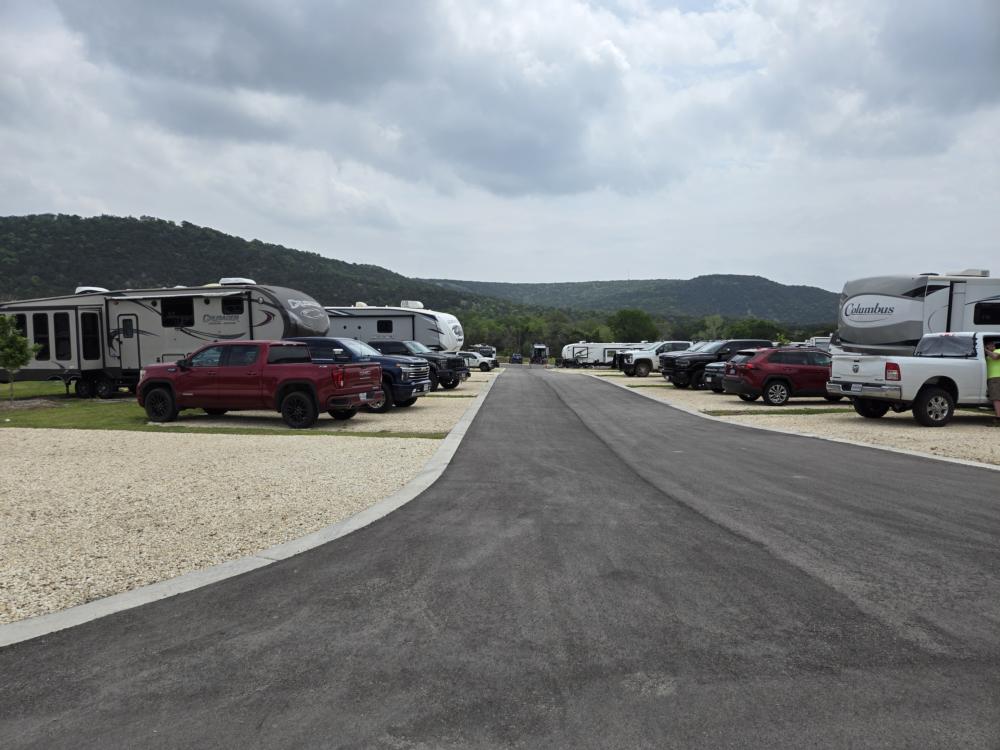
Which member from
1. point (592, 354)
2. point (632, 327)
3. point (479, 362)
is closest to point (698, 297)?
point (632, 327)

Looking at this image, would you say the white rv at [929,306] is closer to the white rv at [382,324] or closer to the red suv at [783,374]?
the red suv at [783,374]

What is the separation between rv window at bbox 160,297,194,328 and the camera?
19.2 meters

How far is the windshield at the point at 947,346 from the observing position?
538 inches

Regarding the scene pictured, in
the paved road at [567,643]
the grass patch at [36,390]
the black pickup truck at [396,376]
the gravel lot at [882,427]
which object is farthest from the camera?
the grass patch at [36,390]

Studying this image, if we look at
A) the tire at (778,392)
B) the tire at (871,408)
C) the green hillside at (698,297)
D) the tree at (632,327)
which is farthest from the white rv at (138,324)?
the green hillside at (698,297)

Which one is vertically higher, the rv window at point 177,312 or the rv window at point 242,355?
the rv window at point 177,312

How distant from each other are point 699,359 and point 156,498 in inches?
844

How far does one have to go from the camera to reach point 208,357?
14.2m

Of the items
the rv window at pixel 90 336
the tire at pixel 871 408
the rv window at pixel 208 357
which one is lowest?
the tire at pixel 871 408

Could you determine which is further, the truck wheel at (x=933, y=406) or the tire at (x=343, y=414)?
the tire at (x=343, y=414)

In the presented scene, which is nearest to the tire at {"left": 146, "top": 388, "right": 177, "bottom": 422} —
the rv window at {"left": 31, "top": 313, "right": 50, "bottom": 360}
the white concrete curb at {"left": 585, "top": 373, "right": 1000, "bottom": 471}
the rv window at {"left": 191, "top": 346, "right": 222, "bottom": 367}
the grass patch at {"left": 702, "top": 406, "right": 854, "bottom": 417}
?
the rv window at {"left": 191, "top": 346, "right": 222, "bottom": 367}

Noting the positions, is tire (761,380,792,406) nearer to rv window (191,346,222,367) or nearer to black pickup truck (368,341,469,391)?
black pickup truck (368,341,469,391)

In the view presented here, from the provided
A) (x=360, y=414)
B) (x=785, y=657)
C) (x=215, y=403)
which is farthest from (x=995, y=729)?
(x=360, y=414)

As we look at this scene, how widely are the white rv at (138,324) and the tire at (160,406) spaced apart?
14.2ft
